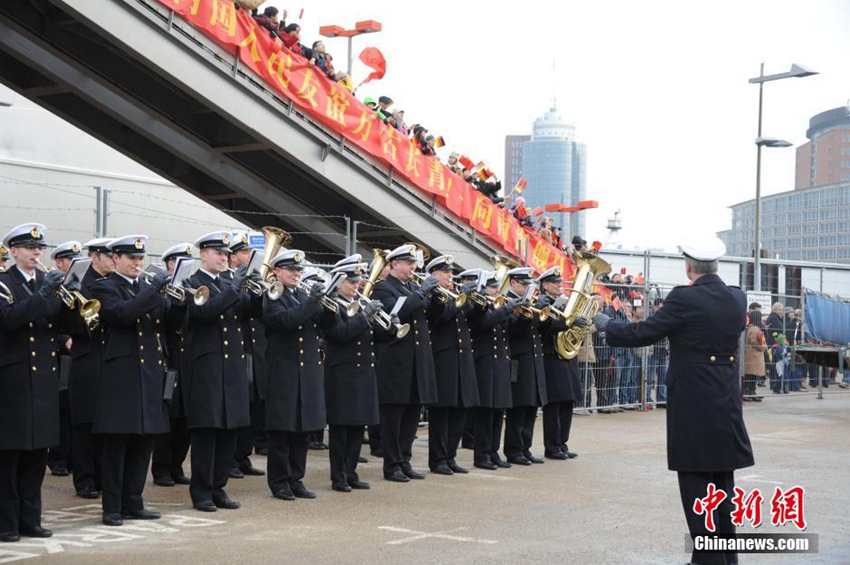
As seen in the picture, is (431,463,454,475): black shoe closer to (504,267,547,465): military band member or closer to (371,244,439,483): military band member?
(371,244,439,483): military band member

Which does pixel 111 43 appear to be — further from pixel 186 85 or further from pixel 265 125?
pixel 265 125

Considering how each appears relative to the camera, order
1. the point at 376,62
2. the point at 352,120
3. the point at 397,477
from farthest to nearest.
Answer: the point at 376,62 < the point at 352,120 < the point at 397,477

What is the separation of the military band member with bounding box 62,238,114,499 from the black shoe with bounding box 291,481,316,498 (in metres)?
1.62

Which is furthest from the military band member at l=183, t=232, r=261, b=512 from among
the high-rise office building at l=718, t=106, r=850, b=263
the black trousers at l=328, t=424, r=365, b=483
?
the high-rise office building at l=718, t=106, r=850, b=263

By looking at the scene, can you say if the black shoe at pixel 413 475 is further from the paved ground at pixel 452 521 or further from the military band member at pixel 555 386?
the military band member at pixel 555 386

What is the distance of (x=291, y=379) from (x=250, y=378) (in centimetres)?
145

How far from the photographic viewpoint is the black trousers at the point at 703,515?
21.4 feet

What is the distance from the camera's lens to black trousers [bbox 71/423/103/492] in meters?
9.22

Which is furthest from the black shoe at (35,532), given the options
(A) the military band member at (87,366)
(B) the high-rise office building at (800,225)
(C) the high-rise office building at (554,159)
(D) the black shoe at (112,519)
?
(C) the high-rise office building at (554,159)

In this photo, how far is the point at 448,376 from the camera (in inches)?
436

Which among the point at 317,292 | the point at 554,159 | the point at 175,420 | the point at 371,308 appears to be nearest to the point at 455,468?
the point at 371,308

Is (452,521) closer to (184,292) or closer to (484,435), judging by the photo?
(184,292)

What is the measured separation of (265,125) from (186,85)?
1374 mm

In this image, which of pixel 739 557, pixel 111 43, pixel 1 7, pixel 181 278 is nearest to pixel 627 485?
pixel 739 557
